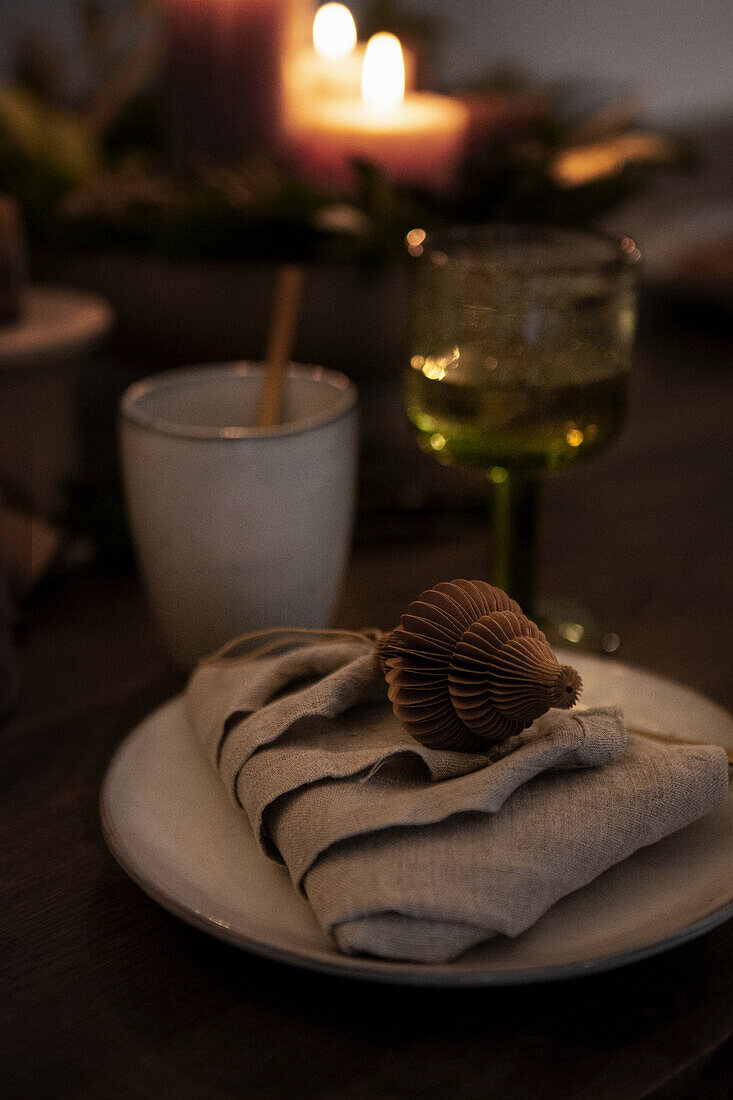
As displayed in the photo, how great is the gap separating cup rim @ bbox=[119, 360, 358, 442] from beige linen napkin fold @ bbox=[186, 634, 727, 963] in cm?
11

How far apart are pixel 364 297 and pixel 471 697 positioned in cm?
40

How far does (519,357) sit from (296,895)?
0.24m

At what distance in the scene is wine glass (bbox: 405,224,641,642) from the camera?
427 mm

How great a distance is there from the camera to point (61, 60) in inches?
36.4

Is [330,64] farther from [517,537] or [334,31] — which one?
[517,537]

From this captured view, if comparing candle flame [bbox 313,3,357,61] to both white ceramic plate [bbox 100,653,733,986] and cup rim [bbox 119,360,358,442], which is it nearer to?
cup rim [bbox 119,360,358,442]

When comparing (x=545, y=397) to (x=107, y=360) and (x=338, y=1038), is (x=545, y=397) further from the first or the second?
(x=107, y=360)

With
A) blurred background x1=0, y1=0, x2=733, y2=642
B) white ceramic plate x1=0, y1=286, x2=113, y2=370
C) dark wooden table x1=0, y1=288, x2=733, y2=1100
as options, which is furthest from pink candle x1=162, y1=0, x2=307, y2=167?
dark wooden table x1=0, y1=288, x2=733, y2=1100

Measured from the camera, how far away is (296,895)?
0.29 meters

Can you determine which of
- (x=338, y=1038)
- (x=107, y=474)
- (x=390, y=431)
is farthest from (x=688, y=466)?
(x=338, y=1038)

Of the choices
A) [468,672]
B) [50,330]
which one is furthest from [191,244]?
[468,672]

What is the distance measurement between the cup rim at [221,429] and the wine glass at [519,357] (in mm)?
42

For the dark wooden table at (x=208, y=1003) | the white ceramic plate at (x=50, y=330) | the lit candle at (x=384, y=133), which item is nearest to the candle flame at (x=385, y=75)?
the lit candle at (x=384, y=133)

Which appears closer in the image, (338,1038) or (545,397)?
(338,1038)
